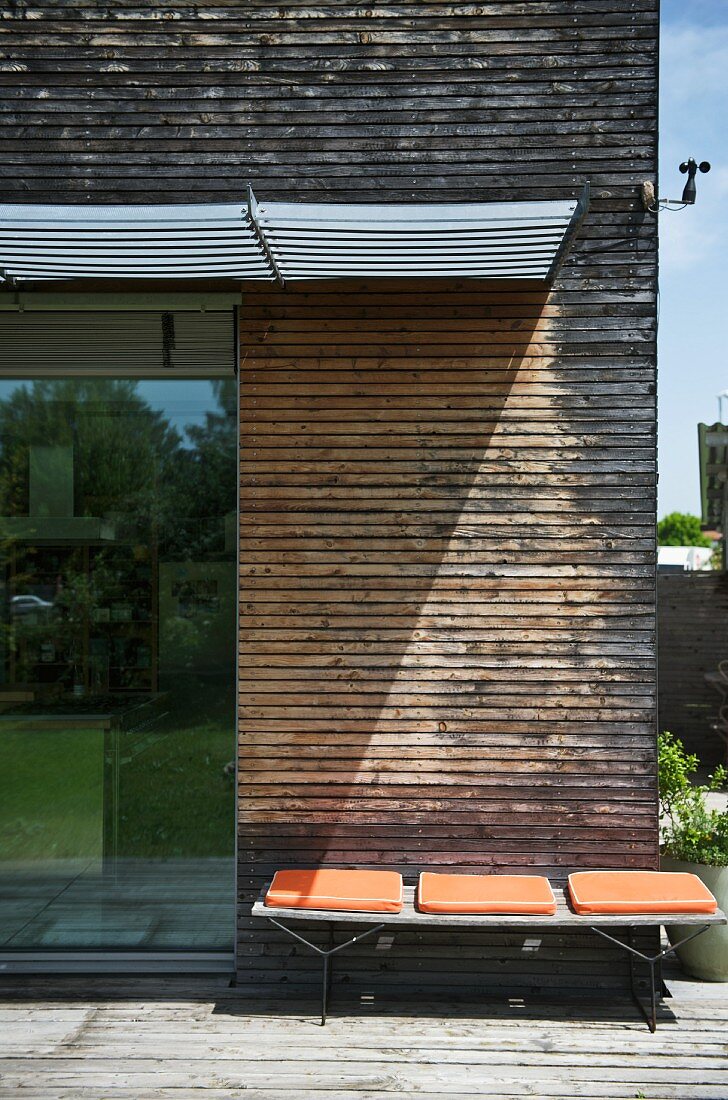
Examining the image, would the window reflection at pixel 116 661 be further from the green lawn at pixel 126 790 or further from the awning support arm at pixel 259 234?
the awning support arm at pixel 259 234

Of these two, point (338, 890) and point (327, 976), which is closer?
point (338, 890)

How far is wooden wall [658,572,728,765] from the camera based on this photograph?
11531mm

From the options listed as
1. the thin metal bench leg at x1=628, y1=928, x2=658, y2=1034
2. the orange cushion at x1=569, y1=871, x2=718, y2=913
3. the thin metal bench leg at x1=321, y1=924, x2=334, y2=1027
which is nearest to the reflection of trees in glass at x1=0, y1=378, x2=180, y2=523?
the thin metal bench leg at x1=321, y1=924, x2=334, y2=1027

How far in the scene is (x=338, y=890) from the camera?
452 cm

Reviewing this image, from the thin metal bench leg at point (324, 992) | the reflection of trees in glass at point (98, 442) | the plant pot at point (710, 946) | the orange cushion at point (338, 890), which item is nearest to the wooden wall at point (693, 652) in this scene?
the plant pot at point (710, 946)

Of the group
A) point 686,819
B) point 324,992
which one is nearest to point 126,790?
point 324,992

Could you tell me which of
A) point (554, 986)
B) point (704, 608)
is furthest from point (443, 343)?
point (704, 608)

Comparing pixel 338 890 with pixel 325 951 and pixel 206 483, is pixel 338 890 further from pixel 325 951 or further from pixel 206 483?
pixel 206 483

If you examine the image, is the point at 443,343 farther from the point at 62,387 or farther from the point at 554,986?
the point at 554,986

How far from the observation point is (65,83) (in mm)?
5031

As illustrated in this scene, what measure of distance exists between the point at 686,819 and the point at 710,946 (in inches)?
26.2

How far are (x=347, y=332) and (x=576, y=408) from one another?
3.98 ft

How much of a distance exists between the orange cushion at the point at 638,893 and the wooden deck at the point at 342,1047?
0.55m

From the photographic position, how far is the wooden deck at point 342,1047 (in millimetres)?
3934
